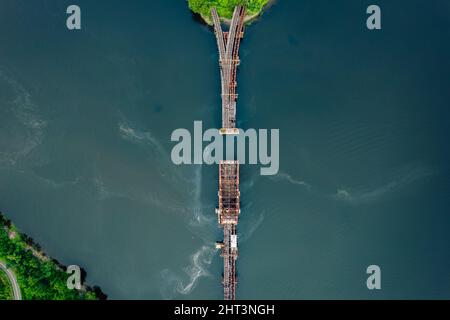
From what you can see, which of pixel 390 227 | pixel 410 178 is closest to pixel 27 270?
pixel 390 227

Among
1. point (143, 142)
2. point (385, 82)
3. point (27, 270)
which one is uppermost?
point (385, 82)

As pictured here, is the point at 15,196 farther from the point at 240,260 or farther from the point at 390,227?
the point at 390,227

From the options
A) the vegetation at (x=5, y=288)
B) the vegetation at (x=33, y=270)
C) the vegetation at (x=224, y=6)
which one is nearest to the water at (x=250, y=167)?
the vegetation at (x=33, y=270)

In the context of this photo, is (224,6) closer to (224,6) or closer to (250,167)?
(224,6)

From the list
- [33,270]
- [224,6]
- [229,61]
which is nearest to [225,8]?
[224,6]

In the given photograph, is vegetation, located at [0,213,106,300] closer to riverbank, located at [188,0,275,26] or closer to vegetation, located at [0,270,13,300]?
vegetation, located at [0,270,13,300]

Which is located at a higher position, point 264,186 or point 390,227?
point 264,186
